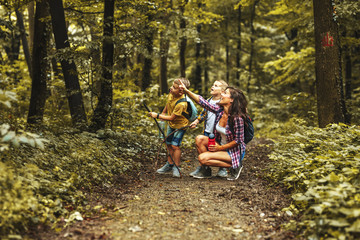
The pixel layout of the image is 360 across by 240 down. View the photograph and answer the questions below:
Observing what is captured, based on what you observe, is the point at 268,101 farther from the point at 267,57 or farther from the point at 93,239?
the point at 93,239

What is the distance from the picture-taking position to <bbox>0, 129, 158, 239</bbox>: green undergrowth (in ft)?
10.3

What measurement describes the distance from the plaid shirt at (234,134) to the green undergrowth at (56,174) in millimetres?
2083

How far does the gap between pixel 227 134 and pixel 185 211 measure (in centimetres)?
229

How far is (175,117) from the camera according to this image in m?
6.30

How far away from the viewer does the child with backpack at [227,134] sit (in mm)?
5902

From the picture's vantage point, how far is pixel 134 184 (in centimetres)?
566

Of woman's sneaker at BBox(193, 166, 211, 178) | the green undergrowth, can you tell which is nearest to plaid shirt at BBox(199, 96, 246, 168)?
woman's sneaker at BBox(193, 166, 211, 178)

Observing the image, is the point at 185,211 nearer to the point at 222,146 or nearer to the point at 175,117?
the point at 222,146

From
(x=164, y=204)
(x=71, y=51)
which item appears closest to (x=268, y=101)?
(x=71, y=51)

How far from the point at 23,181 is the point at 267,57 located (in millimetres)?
21952

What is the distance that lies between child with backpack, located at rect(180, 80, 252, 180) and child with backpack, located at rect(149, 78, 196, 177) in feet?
1.13

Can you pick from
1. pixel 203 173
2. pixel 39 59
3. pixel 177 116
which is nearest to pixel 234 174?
pixel 203 173

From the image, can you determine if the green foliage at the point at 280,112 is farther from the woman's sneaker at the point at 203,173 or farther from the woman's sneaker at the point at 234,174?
the woman's sneaker at the point at 203,173

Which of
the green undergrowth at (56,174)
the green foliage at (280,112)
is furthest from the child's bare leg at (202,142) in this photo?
the green foliage at (280,112)
